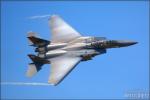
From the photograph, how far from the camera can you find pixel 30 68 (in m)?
66.6

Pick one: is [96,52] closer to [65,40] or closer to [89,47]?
[89,47]

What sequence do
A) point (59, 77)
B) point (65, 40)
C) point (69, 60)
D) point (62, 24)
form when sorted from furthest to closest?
1. point (62, 24)
2. point (65, 40)
3. point (69, 60)
4. point (59, 77)

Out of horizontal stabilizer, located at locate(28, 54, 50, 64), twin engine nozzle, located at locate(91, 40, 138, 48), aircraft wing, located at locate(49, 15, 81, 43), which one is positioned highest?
aircraft wing, located at locate(49, 15, 81, 43)

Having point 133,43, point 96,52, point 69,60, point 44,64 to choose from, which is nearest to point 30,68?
point 44,64

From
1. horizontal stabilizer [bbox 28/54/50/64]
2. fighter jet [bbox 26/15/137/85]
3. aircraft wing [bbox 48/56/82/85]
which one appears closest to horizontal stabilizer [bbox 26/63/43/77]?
fighter jet [bbox 26/15/137/85]

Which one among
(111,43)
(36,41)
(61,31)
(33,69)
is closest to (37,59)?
(33,69)

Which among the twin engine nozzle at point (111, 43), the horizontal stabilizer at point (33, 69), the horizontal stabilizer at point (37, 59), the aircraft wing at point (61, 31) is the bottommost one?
the horizontal stabilizer at point (33, 69)

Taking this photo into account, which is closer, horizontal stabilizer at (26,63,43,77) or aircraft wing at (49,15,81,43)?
horizontal stabilizer at (26,63,43,77)

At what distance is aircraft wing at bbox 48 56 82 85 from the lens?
59812 millimetres

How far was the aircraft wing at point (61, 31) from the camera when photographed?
69.9 metres

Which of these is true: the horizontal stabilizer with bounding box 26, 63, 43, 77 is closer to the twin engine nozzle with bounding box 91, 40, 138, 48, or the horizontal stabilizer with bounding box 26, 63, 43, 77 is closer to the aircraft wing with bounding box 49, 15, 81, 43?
the aircraft wing with bounding box 49, 15, 81, 43

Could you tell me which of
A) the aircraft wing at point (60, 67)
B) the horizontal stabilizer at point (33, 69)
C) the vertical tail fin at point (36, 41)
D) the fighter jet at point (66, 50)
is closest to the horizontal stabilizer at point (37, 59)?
the fighter jet at point (66, 50)

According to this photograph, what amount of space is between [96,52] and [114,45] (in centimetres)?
332

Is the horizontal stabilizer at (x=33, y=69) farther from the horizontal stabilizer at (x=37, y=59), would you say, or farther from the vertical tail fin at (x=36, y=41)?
the vertical tail fin at (x=36, y=41)
